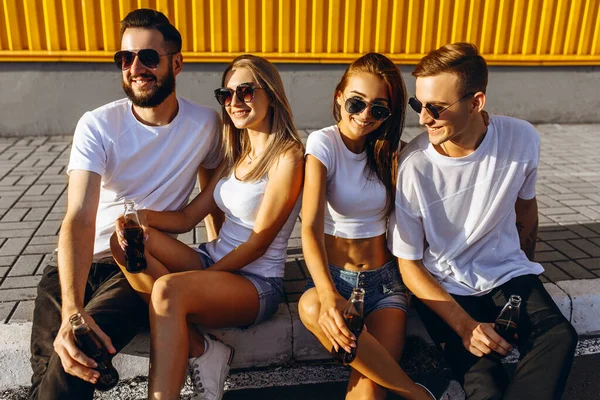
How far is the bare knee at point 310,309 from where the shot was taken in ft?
8.86

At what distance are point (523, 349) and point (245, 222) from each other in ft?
5.14

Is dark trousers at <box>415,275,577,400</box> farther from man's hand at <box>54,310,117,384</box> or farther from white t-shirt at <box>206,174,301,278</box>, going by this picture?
man's hand at <box>54,310,117,384</box>

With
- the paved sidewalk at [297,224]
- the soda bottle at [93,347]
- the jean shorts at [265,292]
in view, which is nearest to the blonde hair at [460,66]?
the jean shorts at [265,292]

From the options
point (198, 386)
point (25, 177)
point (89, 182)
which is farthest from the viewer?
point (25, 177)

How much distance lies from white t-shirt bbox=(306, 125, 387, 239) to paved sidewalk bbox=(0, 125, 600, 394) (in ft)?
2.35

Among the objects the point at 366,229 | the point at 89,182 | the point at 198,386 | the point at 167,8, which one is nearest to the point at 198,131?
the point at 89,182

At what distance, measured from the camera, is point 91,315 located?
8.60ft

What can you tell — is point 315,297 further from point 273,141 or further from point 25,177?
point 25,177

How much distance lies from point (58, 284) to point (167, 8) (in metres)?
5.01

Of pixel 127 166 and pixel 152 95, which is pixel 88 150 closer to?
pixel 127 166

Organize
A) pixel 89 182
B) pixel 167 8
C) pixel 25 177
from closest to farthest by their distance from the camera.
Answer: pixel 89 182 → pixel 25 177 → pixel 167 8

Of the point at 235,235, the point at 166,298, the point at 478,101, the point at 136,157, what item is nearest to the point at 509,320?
the point at 478,101

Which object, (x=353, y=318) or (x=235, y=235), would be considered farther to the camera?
(x=235, y=235)

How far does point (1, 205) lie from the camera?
498 cm
